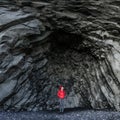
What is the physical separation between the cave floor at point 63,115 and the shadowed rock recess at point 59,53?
89 centimetres

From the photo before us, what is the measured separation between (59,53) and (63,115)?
3.80m

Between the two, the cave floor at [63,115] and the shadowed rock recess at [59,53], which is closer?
the cave floor at [63,115]

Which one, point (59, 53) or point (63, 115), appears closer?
point (63, 115)

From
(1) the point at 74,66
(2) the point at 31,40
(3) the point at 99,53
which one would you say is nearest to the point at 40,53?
(2) the point at 31,40

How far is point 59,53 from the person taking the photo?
572 inches

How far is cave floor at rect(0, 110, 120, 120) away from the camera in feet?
37.0

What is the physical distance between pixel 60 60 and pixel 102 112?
3686mm

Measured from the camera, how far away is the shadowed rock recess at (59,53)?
12.5 metres

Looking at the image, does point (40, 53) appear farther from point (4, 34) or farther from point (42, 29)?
point (4, 34)

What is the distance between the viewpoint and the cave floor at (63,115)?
1127cm

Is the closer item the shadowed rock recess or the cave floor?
the cave floor

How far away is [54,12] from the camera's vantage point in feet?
43.0

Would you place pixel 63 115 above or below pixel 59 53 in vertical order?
below

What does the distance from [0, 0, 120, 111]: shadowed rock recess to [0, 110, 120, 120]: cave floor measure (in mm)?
894
